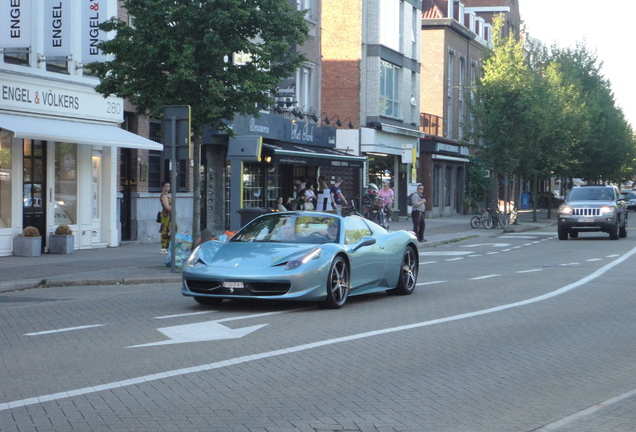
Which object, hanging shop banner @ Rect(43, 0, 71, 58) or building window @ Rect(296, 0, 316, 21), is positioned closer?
hanging shop banner @ Rect(43, 0, 71, 58)

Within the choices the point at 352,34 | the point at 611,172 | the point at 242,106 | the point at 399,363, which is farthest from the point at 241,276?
the point at 611,172

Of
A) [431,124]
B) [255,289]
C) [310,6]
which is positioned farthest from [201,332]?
[431,124]

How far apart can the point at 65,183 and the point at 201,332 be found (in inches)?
576

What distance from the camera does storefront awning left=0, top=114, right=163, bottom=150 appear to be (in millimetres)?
20406

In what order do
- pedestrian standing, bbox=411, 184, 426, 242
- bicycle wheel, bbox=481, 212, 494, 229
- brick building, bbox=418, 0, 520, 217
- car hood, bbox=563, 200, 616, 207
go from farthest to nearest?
brick building, bbox=418, 0, 520, 217 < bicycle wheel, bbox=481, 212, 494, 229 < car hood, bbox=563, 200, 616, 207 < pedestrian standing, bbox=411, 184, 426, 242

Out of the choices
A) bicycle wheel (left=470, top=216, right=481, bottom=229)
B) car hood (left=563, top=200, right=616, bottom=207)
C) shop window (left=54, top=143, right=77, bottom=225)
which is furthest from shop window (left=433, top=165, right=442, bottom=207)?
shop window (left=54, top=143, right=77, bottom=225)

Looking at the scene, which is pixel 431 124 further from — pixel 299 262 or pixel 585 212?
pixel 299 262

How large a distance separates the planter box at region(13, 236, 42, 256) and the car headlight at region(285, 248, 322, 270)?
1114 centimetres

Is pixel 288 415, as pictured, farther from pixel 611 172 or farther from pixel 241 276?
pixel 611 172

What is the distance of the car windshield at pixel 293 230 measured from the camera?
41.7ft

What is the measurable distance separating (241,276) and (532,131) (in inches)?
1325

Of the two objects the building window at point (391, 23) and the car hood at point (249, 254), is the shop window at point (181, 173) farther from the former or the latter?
the building window at point (391, 23)

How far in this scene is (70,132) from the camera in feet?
72.1

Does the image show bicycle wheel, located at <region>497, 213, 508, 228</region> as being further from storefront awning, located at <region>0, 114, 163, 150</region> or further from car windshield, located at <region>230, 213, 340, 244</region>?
car windshield, located at <region>230, 213, 340, 244</region>
